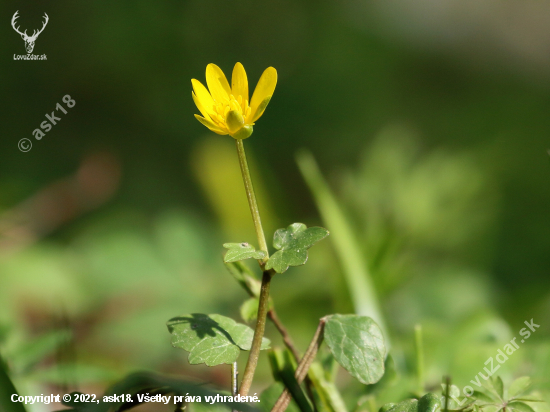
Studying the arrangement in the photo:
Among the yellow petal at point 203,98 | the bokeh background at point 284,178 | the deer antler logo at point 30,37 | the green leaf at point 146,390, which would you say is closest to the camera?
the green leaf at point 146,390

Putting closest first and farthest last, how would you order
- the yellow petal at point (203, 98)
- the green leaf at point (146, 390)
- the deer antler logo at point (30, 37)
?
1. the green leaf at point (146, 390)
2. the yellow petal at point (203, 98)
3. the deer antler logo at point (30, 37)

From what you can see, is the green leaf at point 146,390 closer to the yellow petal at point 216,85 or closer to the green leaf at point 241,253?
the green leaf at point 241,253

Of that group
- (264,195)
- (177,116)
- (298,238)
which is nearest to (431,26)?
(177,116)

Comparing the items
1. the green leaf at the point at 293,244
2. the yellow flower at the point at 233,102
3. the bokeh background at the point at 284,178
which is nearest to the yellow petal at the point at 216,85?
the yellow flower at the point at 233,102

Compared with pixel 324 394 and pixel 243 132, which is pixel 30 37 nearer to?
pixel 243 132

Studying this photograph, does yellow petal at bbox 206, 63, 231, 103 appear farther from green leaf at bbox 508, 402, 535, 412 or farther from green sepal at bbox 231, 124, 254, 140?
green leaf at bbox 508, 402, 535, 412

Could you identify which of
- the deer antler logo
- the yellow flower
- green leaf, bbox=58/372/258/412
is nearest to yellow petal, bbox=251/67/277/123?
the yellow flower
